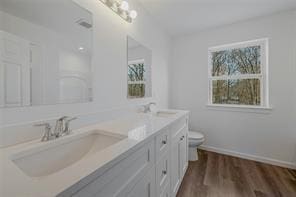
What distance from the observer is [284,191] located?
164cm

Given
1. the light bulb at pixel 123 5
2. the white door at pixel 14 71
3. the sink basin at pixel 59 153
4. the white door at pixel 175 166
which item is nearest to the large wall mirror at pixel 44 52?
the white door at pixel 14 71

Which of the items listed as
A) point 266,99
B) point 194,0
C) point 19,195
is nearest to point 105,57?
point 19,195

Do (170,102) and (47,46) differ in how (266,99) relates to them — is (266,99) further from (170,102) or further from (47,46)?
(47,46)

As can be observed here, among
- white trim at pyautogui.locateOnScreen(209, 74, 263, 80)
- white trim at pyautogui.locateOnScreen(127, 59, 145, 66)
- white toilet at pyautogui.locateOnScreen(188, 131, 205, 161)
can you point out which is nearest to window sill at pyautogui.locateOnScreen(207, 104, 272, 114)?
white trim at pyautogui.locateOnScreen(209, 74, 263, 80)

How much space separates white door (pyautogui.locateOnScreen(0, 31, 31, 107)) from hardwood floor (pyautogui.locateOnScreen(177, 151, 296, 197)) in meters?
1.66

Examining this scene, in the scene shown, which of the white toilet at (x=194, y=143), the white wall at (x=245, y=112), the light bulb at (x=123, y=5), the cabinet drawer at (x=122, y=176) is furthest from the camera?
the white toilet at (x=194, y=143)

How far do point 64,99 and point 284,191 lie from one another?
2369mm

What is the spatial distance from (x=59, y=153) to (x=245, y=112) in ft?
8.62

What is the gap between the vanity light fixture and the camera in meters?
1.41

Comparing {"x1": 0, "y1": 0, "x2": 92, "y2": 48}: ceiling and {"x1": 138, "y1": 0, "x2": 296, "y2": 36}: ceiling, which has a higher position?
{"x1": 138, "y1": 0, "x2": 296, "y2": 36}: ceiling

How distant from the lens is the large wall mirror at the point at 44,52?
2.52 ft

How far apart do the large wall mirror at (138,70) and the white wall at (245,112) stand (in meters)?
1.07

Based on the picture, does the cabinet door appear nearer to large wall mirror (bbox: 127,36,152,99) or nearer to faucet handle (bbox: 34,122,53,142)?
faucet handle (bbox: 34,122,53,142)

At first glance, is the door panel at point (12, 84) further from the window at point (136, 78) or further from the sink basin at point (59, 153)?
the window at point (136, 78)
